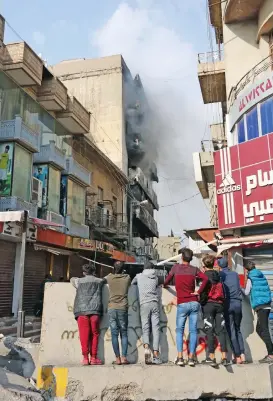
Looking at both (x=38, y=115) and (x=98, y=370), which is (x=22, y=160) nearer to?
(x=38, y=115)

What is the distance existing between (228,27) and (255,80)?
4.16 meters

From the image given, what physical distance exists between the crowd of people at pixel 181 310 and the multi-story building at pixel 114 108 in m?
26.4

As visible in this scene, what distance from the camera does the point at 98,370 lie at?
5.07 meters

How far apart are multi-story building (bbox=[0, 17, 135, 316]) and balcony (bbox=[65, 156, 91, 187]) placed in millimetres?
56

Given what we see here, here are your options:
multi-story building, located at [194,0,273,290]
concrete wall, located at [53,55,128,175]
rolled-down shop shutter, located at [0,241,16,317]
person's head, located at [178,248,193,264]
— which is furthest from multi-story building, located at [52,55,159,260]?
person's head, located at [178,248,193,264]

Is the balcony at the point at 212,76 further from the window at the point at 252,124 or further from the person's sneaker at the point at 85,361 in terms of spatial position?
the person's sneaker at the point at 85,361

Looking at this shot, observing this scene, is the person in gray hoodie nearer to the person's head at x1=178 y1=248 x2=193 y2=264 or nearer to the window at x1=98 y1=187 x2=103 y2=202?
the person's head at x1=178 y1=248 x2=193 y2=264

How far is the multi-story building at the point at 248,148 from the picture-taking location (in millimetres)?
10562

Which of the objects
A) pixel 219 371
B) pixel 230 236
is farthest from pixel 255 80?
pixel 219 371

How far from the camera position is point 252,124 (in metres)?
11.7

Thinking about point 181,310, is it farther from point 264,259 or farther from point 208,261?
point 264,259

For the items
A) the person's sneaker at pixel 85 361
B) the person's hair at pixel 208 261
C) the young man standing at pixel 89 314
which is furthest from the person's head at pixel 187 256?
the person's sneaker at pixel 85 361

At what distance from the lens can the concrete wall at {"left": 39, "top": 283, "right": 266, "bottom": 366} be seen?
555 centimetres

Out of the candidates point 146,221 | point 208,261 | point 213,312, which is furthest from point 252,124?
point 146,221
